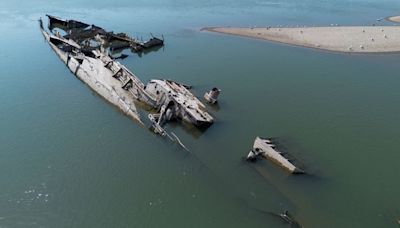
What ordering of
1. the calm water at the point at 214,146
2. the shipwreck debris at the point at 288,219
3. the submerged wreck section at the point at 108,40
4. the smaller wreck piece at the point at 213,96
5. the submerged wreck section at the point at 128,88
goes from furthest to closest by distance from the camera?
the submerged wreck section at the point at 108,40 → the smaller wreck piece at the point at 213,96 → the submerged wreck section at the point at 128,88 → the calm water at the point at 214,146 → the shipwreck debris at the point at 288,219

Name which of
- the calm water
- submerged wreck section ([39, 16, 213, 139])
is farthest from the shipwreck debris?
submerged wreck section ([39, 16, 213, 139])

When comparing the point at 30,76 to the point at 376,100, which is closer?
the point at 376,100

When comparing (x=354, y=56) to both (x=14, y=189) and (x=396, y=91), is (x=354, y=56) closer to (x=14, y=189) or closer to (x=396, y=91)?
(x=396, y=91)

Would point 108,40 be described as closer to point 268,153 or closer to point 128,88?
point 128,88

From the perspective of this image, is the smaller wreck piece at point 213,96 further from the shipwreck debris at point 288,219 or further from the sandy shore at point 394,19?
the sandy shore at point 394,19

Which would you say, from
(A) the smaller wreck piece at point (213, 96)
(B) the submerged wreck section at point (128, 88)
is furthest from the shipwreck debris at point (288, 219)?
(A) the smaller wreck piece at point (213, 96)

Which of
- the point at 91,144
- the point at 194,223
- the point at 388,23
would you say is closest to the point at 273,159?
the point at 194,223
